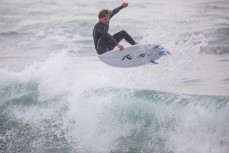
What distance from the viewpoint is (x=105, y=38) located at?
990cm

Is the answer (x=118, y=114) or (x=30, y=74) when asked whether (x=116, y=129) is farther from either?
(x=30, y=74)

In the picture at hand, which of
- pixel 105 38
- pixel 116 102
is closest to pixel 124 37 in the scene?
pixel 105 38

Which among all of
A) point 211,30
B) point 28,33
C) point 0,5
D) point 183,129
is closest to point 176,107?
point 183,129

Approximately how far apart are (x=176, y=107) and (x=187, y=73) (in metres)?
3.55

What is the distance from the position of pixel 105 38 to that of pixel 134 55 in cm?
102

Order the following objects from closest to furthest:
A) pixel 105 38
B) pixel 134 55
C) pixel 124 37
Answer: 1. pixel 105 38
2. pixel 124 37
3. pixel 134 55

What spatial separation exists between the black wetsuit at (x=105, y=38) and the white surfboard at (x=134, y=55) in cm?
20

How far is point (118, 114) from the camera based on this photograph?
1127cm

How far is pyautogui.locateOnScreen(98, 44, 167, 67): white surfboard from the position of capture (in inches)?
→ 409

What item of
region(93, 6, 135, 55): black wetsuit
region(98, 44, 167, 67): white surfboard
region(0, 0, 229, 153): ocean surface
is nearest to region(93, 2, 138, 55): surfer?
region(93, 6, 135, 55): black wetsuit

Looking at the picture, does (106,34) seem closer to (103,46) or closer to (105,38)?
(105,38)

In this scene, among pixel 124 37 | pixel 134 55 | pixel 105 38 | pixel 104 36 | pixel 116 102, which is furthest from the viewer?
pixel 116 102

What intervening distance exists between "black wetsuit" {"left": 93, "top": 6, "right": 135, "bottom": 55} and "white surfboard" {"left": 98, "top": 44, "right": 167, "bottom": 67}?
203mm

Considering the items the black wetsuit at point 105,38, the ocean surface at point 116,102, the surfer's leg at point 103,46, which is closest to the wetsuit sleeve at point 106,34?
the black wetsuit at point 105,38
